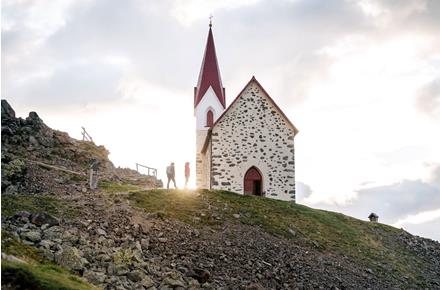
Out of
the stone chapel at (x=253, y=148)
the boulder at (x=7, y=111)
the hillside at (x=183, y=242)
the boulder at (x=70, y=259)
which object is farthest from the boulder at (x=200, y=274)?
the boulder at (x=7, y=111)

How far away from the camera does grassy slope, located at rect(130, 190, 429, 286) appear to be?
27.9m

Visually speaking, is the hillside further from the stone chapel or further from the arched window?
the arched window

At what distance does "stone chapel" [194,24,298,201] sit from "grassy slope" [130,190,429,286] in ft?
12.3

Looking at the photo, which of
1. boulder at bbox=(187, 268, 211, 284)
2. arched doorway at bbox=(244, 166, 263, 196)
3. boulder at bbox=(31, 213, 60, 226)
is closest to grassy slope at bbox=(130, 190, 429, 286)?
arched doorway at bbox=(244, 166, 263, 196)

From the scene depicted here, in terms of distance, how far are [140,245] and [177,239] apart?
2049 millimetres

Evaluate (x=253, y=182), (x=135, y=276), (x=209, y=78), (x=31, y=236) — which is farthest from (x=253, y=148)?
(x=31, y=236)

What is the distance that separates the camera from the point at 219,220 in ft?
90.3

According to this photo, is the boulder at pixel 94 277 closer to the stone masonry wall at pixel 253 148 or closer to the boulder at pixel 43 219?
the boulder at pixel 43 219

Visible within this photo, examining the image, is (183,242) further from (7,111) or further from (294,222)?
(7,111)

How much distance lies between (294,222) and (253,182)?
23.5 ft

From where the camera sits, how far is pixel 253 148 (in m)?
37.4

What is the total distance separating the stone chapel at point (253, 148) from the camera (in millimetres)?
37094

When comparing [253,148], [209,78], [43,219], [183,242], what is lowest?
[183,242]

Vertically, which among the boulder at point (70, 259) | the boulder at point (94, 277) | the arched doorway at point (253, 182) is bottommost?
the boulder at point (94, 277)
